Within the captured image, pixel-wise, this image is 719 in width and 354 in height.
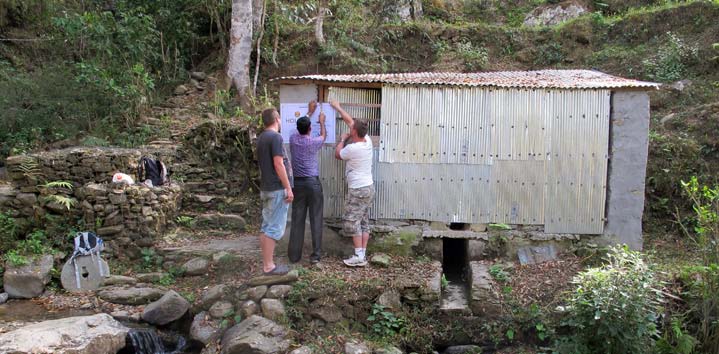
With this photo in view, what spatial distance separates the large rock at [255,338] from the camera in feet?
19.4

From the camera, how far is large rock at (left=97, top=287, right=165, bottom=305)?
7.25 m

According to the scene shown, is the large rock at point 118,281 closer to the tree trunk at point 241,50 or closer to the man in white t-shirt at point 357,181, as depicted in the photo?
the man in white t-shirt at point 357,181

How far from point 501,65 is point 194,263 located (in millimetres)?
10408

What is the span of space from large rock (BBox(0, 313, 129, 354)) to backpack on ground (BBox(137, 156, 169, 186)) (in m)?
3.06

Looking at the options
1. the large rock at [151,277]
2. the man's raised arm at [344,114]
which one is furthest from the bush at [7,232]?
the man's raised arm at [344,114]

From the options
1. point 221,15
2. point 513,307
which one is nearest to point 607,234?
point 513,307

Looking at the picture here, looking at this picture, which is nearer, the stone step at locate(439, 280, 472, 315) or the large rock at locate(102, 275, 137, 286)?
the stone step at locate(439, 280, 472, 315)

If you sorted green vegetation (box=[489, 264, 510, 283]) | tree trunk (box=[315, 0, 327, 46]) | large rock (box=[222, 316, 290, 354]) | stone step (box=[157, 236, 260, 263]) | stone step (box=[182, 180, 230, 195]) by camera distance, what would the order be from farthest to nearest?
tree trunk (box=[315, 0, 327, 46]) < stone step (box=[182, 180, 230, 195]) < stone step (box=[157, 236, 260, 263]) < green vegetation (box=[489, 264, 510, 283]) < large rock (box=[222, 316, 290, 354])

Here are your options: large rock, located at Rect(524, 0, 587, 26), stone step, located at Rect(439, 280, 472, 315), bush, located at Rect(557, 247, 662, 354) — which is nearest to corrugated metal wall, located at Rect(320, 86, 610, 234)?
stone step, located at Rect(439, 280, 472, 315)

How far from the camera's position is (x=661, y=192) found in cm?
957

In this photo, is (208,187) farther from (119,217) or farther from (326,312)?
(326,312)

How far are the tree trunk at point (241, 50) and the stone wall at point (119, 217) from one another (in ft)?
16.3

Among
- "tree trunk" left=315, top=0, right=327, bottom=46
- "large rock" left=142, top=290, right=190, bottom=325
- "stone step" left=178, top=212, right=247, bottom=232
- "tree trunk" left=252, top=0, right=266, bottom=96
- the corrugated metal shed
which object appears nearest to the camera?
"large rock" left=142, top=290, right=190, bottom=325

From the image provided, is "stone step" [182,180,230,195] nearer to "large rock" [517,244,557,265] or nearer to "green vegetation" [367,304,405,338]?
"green vegetation" [367,304,405,338]
